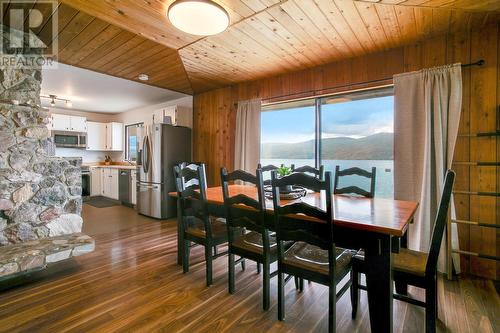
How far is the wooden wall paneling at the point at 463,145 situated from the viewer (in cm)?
246

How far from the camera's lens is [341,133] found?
11.3 ft

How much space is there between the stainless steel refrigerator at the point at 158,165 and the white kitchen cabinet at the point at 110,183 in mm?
1519

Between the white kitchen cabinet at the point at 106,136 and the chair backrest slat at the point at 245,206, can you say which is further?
the white kitchen cabinet at the point at 106,136

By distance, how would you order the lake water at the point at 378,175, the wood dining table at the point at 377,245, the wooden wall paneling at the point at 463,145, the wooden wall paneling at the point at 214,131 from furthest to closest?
the wooden wall paneling at the point at 214,131
the lake water at the point at 378,175
the wooden wall paneling at the point at 463,145
the wood dining table at the point at 377,245

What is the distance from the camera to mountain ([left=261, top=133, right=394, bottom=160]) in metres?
3.13

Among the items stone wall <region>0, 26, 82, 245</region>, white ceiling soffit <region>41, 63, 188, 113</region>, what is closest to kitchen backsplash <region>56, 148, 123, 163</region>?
white ceiling soffit <region>41, 63, 188, 113</region>

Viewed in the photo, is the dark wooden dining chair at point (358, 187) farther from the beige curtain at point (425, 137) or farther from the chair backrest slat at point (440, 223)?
the chair backrest slat at point (440, 223)

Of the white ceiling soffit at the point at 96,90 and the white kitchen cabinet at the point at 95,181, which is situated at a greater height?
the white ceiling soffit at the point at 96,90

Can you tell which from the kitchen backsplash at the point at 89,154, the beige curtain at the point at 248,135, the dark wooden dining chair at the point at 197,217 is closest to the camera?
the dark wooden dining chair at the point at 197,217

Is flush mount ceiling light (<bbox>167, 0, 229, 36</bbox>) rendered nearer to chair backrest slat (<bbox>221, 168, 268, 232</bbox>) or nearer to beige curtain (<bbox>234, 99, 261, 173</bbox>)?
chair backrest slat (<bbox>221, 168, 268, 232</bbox>)

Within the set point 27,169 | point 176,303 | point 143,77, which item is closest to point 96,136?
point 143,77

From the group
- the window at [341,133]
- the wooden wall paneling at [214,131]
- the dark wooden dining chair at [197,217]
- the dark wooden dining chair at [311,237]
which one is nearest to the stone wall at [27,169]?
the dark wooden dining chair at [197,217]

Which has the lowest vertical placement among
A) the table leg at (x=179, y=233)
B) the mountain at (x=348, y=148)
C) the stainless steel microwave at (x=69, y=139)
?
the table leg at (x=179, y=233)

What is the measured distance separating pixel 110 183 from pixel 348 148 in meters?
5.66
